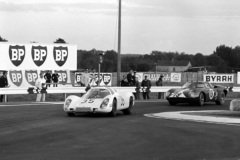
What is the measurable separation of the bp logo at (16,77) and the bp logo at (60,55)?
307 cm

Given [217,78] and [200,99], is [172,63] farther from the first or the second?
[200,99]

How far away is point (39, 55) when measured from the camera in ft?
130

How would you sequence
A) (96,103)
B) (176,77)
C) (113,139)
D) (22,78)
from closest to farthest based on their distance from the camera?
Result: (113,139), (96,103), (22,78), (176,77)

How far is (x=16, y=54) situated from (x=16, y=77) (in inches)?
63.8

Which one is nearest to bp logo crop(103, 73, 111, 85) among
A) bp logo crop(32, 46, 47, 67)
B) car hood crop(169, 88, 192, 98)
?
bp logo crop(32, 46, 47, 67)

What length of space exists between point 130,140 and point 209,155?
2656 mm

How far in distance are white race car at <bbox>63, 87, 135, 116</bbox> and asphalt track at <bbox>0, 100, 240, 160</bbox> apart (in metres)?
0.72

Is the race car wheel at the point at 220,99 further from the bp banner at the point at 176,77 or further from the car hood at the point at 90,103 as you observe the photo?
the bp banner at the point at 176,77

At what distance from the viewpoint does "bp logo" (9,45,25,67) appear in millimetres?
38312

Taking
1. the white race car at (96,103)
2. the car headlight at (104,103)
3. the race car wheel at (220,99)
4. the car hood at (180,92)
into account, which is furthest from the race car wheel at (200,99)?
the car headlight at (104,103)

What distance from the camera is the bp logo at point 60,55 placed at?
1585 inches

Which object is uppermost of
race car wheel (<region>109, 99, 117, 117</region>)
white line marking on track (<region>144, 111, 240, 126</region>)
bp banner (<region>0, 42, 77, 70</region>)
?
bp banner (<region>0, 42, 77, 70</region>)

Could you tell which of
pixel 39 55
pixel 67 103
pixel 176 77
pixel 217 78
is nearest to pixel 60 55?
pixel 39 55

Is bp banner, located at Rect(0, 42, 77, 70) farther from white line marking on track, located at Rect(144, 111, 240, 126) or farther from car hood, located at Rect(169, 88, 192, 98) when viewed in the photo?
white line marking on track, located at Rect(144, 111, 240, 126)
